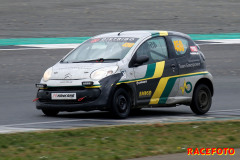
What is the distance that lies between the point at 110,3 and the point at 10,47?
17.3 meters

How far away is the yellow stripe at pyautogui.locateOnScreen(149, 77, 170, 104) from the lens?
45.2 feet

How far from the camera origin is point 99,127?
456 inches

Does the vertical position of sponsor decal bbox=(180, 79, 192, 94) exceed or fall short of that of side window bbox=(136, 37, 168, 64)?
it falls short

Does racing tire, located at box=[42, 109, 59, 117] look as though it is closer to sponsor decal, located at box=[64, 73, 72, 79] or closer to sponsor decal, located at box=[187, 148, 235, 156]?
sponsor decal, located at box=[64, 73, 72, 79]

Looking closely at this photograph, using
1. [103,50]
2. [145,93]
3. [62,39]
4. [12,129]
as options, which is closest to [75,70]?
[103,50]

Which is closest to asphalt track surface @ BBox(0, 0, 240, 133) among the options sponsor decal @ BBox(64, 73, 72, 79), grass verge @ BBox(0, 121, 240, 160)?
sponsor decal @ BBox(64, 73, 72, 79)

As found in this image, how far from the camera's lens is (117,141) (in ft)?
33.3

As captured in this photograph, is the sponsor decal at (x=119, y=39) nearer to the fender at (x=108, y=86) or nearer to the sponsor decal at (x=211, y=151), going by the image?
the fender at (x=108, y=86)

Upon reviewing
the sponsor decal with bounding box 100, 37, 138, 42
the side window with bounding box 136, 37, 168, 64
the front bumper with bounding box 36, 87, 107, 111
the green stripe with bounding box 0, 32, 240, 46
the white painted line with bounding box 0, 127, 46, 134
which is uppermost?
the green stripe with bounding box 0, 32, 240, 46

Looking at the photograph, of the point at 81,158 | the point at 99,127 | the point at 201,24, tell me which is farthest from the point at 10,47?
the point at 81,158

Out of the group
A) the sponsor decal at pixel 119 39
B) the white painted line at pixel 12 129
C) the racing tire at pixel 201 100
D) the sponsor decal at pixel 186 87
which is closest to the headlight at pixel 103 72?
the sponsor decal at pixel 119 39

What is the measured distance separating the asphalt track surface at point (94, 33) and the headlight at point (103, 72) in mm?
768

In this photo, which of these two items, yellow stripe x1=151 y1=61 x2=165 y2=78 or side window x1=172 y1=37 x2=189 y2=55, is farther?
side window x1=172 y1=37 x2=189 y2=55

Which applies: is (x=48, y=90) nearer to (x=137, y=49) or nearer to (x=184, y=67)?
(x=137, y=49)
